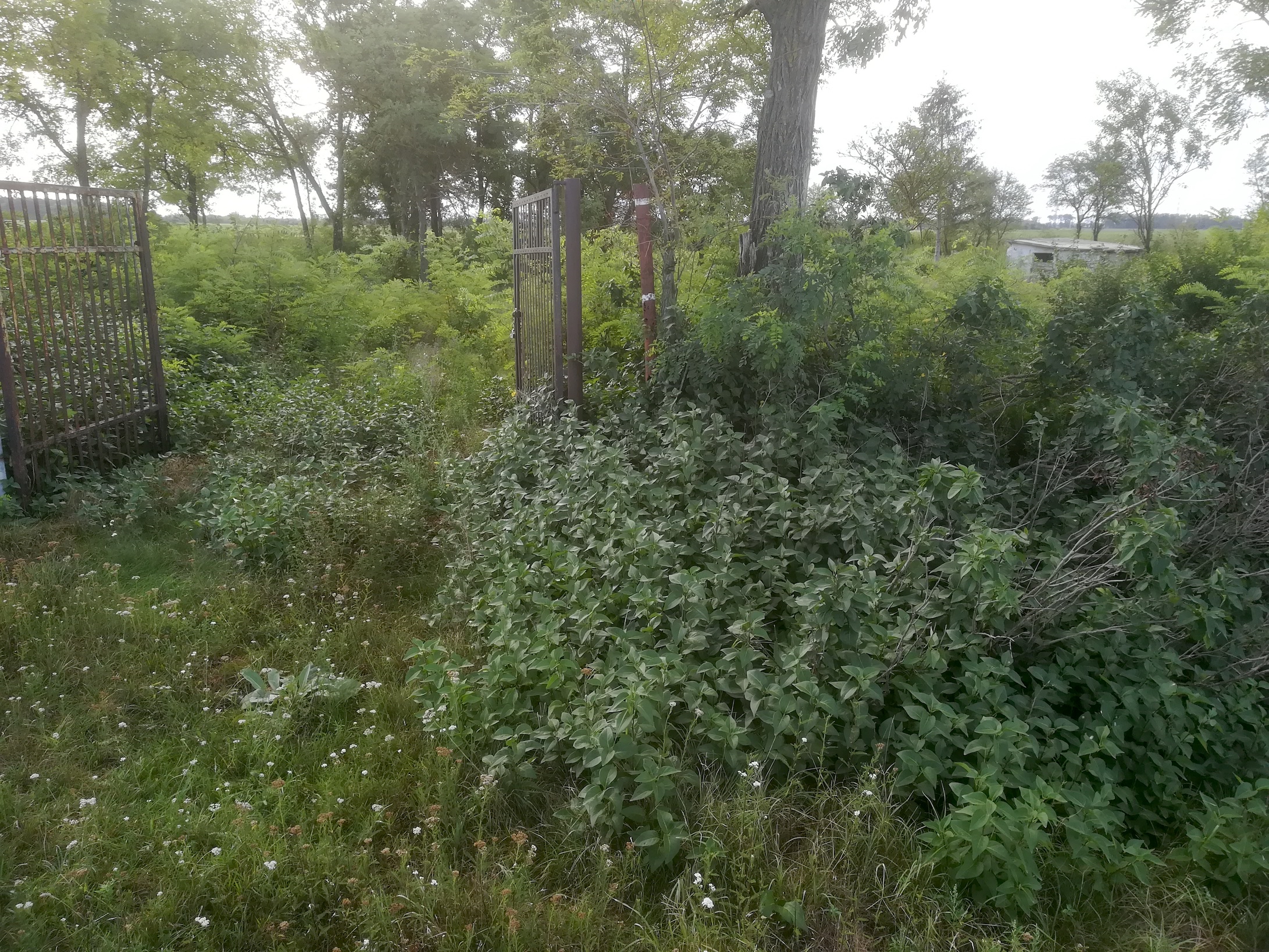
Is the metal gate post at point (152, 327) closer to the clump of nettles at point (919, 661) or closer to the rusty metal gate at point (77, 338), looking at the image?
the rusty metal gate at point (77, 338)

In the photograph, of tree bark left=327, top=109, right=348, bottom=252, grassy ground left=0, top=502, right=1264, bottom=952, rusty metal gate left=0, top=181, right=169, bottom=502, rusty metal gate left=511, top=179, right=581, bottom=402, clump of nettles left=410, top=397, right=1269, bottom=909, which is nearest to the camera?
grassy ground left=0, top=502, right=1264, bottom=952

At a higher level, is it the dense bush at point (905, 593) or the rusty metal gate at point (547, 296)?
the rusty metal gate at point (547, 296)

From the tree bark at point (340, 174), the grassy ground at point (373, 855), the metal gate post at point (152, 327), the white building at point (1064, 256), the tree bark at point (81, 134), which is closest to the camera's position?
the grassy ground at point (373, 855)

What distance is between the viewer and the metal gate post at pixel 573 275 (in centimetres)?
596

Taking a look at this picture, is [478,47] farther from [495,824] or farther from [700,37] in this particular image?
[495,824]

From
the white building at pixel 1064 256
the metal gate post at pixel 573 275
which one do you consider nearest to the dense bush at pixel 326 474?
the metal gate post at pixel 573 275

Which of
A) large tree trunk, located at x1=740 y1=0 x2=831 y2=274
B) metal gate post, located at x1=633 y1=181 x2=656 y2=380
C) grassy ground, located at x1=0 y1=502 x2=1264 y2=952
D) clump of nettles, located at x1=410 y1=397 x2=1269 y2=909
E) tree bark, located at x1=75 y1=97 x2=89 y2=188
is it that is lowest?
grassy ground, located at x1=0 y1=502 x2=1264 y2=952

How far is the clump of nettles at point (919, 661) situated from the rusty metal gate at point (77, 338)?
12.9 ft

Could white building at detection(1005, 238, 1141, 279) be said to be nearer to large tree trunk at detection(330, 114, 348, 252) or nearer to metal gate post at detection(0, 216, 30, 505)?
metal gate post at detection(0, 216, 30, 505)

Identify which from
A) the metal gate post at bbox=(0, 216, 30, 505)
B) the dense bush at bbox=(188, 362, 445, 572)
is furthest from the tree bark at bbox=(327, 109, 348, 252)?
the metal gate post at bbox=(0, 216, 30, 505)

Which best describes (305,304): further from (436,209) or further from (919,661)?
(436,209)

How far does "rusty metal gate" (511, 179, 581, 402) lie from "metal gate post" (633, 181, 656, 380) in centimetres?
53

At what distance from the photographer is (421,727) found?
358 cm

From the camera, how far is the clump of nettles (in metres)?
2.84
